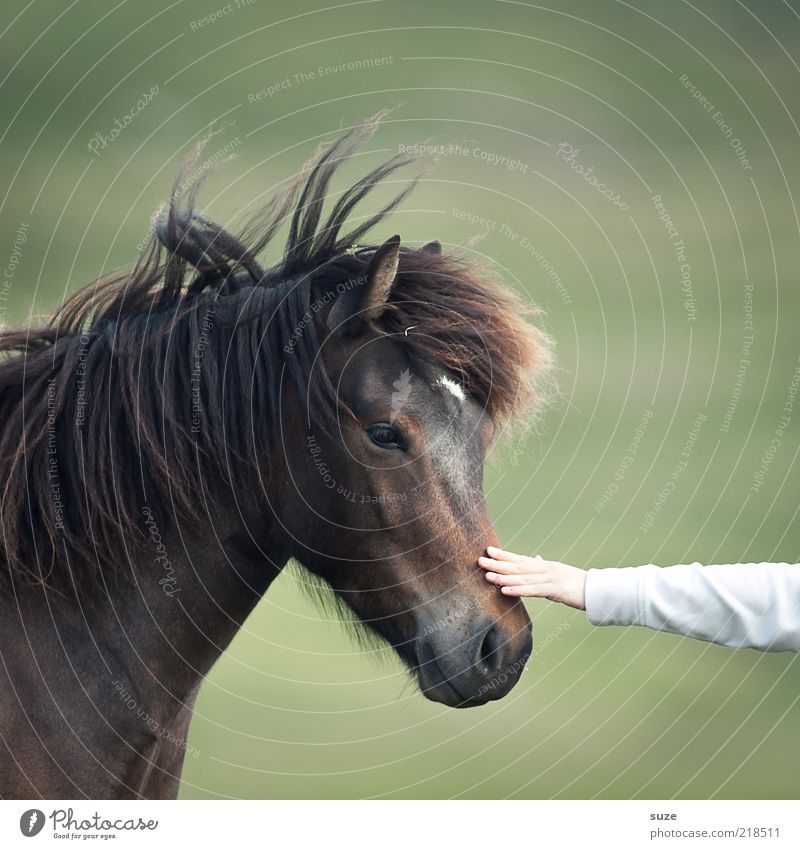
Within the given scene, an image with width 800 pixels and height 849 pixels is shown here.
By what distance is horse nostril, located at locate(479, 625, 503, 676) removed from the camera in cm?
197

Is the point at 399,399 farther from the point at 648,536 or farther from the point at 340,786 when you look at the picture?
the point at 648,536

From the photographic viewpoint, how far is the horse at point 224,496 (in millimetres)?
1992

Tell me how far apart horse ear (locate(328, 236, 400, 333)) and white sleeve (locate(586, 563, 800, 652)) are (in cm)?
69

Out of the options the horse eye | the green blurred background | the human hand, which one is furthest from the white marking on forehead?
the green blurred background

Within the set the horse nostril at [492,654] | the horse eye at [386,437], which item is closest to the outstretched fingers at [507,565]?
the horse nostril at [492,654]

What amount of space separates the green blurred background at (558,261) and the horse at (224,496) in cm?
361

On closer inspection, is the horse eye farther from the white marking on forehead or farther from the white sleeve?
the white sleeve

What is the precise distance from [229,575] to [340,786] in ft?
13.0

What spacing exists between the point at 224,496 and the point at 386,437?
1.14ft

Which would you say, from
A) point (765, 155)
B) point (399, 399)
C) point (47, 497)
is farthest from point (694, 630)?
point (765, 155)

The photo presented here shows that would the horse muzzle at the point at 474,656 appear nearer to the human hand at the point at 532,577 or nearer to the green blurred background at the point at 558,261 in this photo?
the human hand at the point at 532,577

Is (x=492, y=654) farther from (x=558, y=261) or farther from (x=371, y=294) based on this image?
(x=558, y=261)

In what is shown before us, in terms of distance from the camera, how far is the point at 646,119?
8367 millimetres

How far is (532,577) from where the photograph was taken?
6.73ft
